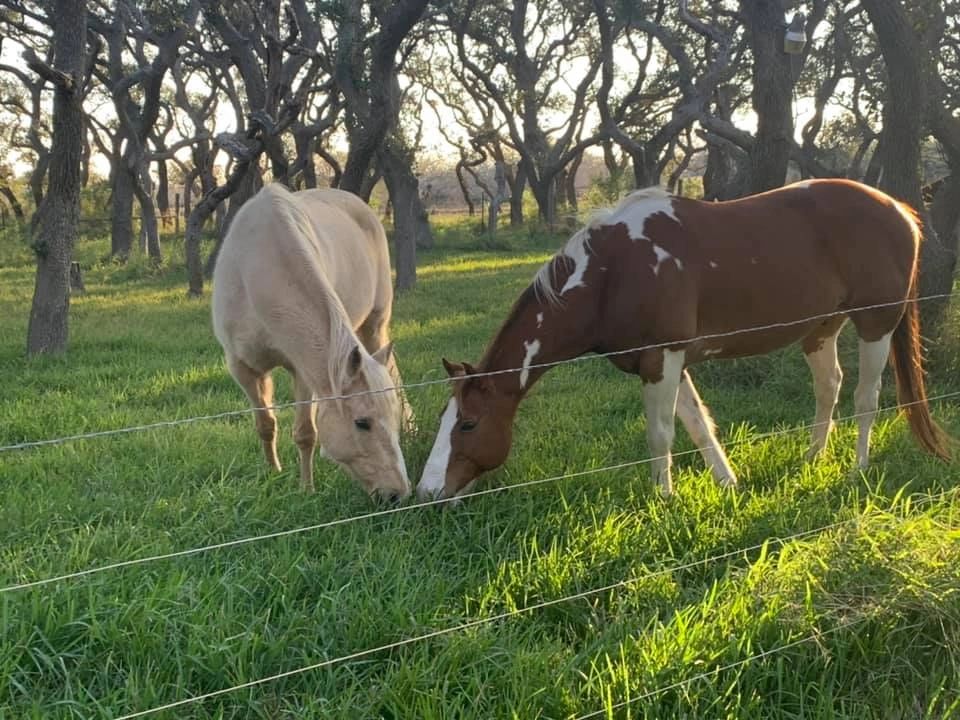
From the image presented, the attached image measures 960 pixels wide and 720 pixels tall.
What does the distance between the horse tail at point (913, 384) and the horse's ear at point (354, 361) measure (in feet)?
9.90

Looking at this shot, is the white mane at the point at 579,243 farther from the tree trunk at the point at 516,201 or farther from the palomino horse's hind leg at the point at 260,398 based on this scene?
the tree trunk at the point at 516,201

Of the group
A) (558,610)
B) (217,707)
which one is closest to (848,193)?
(558,610)

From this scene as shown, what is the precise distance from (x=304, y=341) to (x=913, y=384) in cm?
344

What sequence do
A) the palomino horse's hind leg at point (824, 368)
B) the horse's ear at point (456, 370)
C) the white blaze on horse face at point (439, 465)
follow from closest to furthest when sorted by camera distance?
the white blaze on horse face at point (439, 465) → the horse's ear at point (456, 370) → the palomino horse's hind leg at point (824, 368)

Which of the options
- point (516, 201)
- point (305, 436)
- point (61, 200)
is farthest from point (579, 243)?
point (516, 201)

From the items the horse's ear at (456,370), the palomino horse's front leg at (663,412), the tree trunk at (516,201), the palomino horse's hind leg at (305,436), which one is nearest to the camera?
the horse's ear at (456,370)

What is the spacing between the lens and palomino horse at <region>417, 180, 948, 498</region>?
3.50 m

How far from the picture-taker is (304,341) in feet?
11.6

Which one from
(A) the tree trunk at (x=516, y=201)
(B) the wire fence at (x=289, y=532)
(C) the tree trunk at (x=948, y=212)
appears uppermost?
(A) the tree trunk at (x=516, y=201)

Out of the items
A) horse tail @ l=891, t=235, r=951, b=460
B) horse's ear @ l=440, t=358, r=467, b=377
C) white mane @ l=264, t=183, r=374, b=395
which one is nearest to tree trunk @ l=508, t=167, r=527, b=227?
horse tail @ l=891, t=235, r=951, b=460

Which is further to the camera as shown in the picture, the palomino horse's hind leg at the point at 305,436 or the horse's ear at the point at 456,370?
the palomino horse's hind leg at the point at 305,436

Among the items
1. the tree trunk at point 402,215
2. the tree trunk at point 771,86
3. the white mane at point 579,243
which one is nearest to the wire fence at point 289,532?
the white mane at point 579,243

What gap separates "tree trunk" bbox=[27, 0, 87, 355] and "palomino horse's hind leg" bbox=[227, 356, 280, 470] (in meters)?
4.25

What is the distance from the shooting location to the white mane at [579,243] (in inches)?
142
